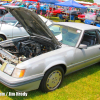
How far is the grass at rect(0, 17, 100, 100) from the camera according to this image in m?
2.75

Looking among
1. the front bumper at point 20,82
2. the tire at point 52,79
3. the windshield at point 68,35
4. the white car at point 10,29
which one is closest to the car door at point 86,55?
the windshield at point 68,35

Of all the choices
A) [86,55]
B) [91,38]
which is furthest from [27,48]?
[91,38]

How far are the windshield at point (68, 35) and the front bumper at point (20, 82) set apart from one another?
4.55 feet

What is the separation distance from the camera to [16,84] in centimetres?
229

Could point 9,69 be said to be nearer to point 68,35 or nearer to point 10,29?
A: point 68,35

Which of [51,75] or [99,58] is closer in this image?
[51,75]

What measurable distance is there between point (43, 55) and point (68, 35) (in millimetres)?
1235

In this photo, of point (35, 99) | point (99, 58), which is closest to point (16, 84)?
point (35, 99)

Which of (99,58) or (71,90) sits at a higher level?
(99,58)

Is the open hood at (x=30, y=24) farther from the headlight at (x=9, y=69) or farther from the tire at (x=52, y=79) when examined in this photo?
the headlight at (x=9, y=69)

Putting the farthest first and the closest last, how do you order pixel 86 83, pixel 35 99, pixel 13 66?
pixel 86 83 < pixel 35 99 < pixel 13 66

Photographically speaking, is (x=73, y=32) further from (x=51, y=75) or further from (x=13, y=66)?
(x=13, y=66)

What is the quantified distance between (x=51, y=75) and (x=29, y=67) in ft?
2.06

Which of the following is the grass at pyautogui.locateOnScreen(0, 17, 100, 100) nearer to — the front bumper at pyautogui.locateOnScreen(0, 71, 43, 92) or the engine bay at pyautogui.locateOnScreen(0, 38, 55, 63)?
the front bumper at pyautogui.locateOnScreen(0, 71, 43, 92)
